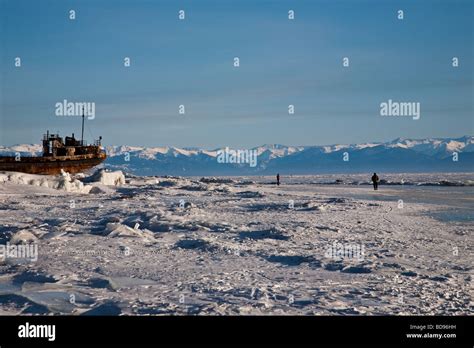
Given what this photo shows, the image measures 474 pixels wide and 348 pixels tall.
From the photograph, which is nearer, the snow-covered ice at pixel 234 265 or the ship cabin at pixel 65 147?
the snow-covered ice at pixel 234 265

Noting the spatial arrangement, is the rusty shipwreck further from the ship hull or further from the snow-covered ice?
the snow-covered ice

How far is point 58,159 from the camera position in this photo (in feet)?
139

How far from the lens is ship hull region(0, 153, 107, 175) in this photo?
127 ft

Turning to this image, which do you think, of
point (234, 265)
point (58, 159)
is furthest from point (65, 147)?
point (234, 265)

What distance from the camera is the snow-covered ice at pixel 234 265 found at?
21.4ft

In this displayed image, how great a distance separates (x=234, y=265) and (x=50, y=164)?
120ft
